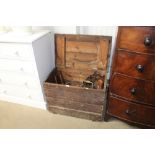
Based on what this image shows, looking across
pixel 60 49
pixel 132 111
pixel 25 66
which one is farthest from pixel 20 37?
pixel 132 111

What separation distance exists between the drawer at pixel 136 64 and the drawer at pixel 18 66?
2.74 feet

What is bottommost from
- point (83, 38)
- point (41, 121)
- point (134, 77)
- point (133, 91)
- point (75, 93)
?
point (41, 121)

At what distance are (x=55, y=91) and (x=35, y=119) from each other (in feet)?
1.42

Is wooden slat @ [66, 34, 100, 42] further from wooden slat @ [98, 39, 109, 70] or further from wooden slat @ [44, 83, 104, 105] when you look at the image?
wooden slat @ [44, 83, 104, 105]

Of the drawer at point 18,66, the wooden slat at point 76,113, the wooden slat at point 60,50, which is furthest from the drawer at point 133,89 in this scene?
the drawer at point 18,66

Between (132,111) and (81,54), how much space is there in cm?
76

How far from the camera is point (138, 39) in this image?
3.45 feet

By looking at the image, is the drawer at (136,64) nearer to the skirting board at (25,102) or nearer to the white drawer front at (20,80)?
the white drawer front at (20,80)

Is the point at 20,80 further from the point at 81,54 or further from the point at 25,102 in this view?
the point at 81,54

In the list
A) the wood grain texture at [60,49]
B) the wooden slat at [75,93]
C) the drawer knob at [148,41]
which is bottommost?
the wooden slat at [75,93]

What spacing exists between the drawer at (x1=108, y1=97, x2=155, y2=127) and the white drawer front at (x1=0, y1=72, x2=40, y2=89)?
0.81 metres

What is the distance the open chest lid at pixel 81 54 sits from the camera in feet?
5.20
